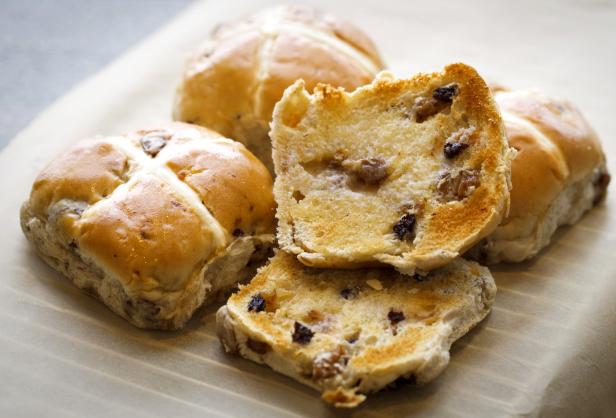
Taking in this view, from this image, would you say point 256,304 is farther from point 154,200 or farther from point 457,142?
point 457,142

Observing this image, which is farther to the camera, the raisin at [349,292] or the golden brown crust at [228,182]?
the golden brown crust at [228,182]

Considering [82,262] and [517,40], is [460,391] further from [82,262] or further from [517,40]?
[517,40]

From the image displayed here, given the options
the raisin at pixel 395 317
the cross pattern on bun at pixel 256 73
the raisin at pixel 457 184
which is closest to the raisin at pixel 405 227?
the raisin at pixel 457 184

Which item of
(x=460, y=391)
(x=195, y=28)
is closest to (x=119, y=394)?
(x=460, y=391)

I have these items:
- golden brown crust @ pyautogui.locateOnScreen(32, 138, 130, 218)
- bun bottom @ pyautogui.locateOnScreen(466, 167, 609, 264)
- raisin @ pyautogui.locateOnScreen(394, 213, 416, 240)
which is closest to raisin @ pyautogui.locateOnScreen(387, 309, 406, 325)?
raisin @ pyautogui.locateOnScreen(394, 213, 416, 240)

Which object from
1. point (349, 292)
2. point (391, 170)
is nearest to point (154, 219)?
point (349, 292)

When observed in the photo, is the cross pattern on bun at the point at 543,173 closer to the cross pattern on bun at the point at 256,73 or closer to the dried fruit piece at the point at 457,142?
the dried fruit piece at the point at 457,142
